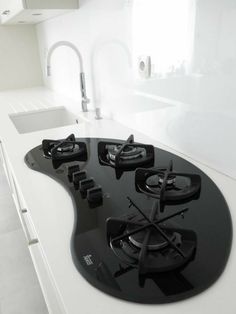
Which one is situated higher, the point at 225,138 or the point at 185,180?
the point at 225,138

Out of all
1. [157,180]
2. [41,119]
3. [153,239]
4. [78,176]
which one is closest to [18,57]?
[41,119]

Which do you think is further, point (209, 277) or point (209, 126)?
point (209, 126)

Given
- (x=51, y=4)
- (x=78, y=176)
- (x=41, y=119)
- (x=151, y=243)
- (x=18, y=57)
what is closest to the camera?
(x=151, y=243)

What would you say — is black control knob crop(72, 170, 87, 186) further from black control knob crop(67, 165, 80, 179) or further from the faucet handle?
the faucet handle

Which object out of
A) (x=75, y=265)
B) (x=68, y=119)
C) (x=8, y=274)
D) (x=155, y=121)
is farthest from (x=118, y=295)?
(x=68, y=119)

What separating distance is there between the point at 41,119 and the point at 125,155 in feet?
3.61

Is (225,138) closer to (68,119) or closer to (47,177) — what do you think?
(47,177)

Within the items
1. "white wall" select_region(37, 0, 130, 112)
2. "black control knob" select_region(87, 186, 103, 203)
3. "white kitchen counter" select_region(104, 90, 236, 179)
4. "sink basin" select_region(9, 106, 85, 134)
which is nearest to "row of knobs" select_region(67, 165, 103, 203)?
"black control knob" select_region(87, 186, 103, 203)

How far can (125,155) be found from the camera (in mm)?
1068

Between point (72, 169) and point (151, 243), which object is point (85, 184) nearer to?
point (72, 169)

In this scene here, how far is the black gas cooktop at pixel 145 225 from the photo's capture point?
1.74 ft

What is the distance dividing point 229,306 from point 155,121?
34.6 inches

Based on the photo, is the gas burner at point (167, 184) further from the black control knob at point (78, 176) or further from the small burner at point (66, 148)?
the small burner at point (66, 148)

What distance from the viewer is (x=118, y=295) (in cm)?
51
